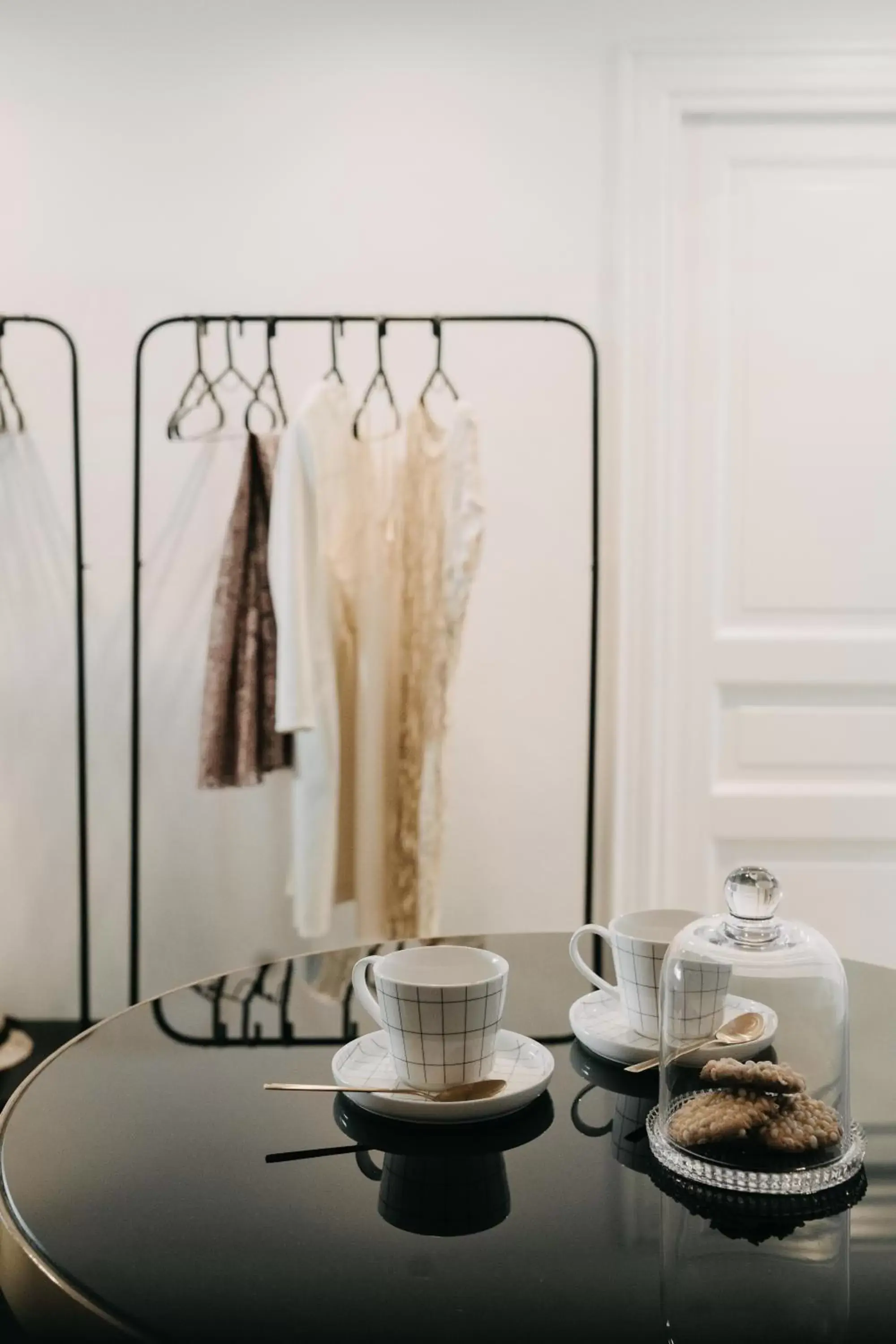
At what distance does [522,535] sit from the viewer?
8.65ft

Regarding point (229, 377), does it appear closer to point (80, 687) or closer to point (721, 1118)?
point (80, 687)

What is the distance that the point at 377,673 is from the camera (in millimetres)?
2066

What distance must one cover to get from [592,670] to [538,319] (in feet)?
2.10

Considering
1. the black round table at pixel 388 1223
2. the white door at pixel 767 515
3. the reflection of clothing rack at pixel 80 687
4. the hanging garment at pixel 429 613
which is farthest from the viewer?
the white door at pixel 767 515

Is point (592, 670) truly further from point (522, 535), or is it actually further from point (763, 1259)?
point (763, 1259)

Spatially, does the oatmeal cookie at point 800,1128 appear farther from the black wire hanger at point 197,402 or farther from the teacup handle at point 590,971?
the black wire hanger at point 197,402

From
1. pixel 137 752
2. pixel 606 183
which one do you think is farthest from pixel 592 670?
pixel 606 183

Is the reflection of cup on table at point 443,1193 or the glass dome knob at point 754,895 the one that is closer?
the reflection of cup on table at point 443,1193

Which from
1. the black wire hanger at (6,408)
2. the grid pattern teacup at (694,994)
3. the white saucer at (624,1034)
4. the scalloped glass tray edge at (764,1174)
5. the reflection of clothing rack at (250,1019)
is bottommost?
the reflection of clothing rack at (250,1019)

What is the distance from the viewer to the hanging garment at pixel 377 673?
6.75 ft

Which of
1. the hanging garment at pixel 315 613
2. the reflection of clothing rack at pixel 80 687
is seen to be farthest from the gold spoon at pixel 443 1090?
the reflection of clothing rack at pixel 80 687

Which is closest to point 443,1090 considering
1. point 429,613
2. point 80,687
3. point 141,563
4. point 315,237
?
point 429,613

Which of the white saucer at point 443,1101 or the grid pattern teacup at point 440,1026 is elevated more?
the grid pattern teacup at point 440,1026

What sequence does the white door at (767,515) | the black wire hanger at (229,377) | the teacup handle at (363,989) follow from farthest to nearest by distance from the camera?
the white door at (767,515) < the black wire hanger at (229,377) < the teacup handle at (363,989)
